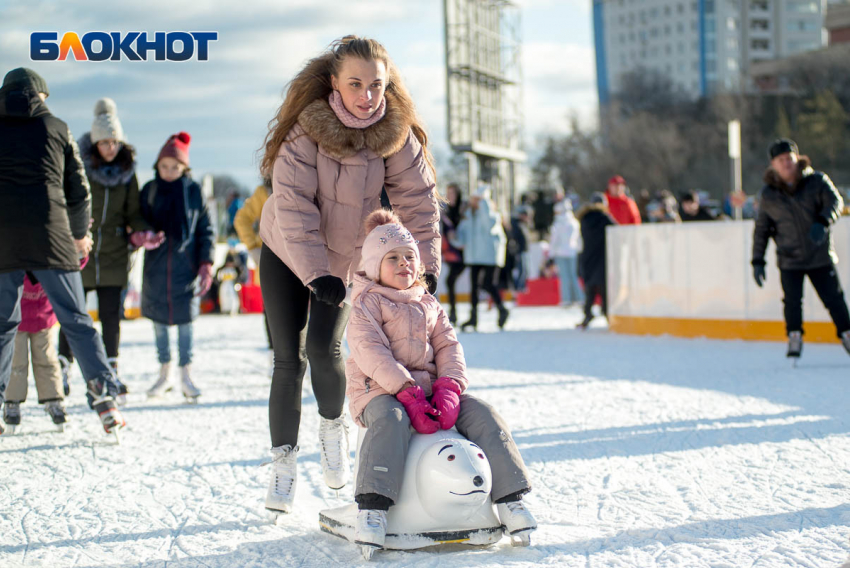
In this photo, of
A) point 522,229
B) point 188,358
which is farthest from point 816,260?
point 522,229

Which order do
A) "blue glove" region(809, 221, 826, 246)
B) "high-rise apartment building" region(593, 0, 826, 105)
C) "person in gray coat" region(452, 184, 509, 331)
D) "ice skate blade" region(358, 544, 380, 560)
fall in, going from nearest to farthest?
"ice skate blade" region(358, 544, 380, 560), "blue glove" region(809, 221, 826, 246), "person in gray coat" region(452, 184, 509, 331), "high-rise apartment building" region(593, 0, 826, 105)

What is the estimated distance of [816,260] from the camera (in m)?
6.56

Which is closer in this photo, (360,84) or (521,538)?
(521,538)

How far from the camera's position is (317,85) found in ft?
10.5

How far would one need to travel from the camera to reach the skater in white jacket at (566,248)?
545 inches

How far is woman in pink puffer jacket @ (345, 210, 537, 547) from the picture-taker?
273cm

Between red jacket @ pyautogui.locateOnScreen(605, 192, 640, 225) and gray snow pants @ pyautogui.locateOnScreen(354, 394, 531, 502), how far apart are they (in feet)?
29.2

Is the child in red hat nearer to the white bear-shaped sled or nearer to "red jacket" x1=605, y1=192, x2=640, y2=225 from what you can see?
the white bear-shaped sled

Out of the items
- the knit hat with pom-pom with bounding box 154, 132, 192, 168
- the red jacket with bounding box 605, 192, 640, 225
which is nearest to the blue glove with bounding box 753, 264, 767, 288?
the knit hat with pom-pom with bounding box 154, 132, 192, 168

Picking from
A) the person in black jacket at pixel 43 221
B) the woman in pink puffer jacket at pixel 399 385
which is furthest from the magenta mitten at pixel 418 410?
the person in black jacket at pixel 43 221

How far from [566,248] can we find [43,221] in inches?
411

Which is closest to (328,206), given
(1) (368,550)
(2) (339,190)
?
(2) (339,190)

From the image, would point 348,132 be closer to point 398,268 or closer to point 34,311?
point 398,268

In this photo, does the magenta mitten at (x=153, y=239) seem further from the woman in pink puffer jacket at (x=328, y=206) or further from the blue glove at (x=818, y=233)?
the blue glove at (x=818, y=233)
